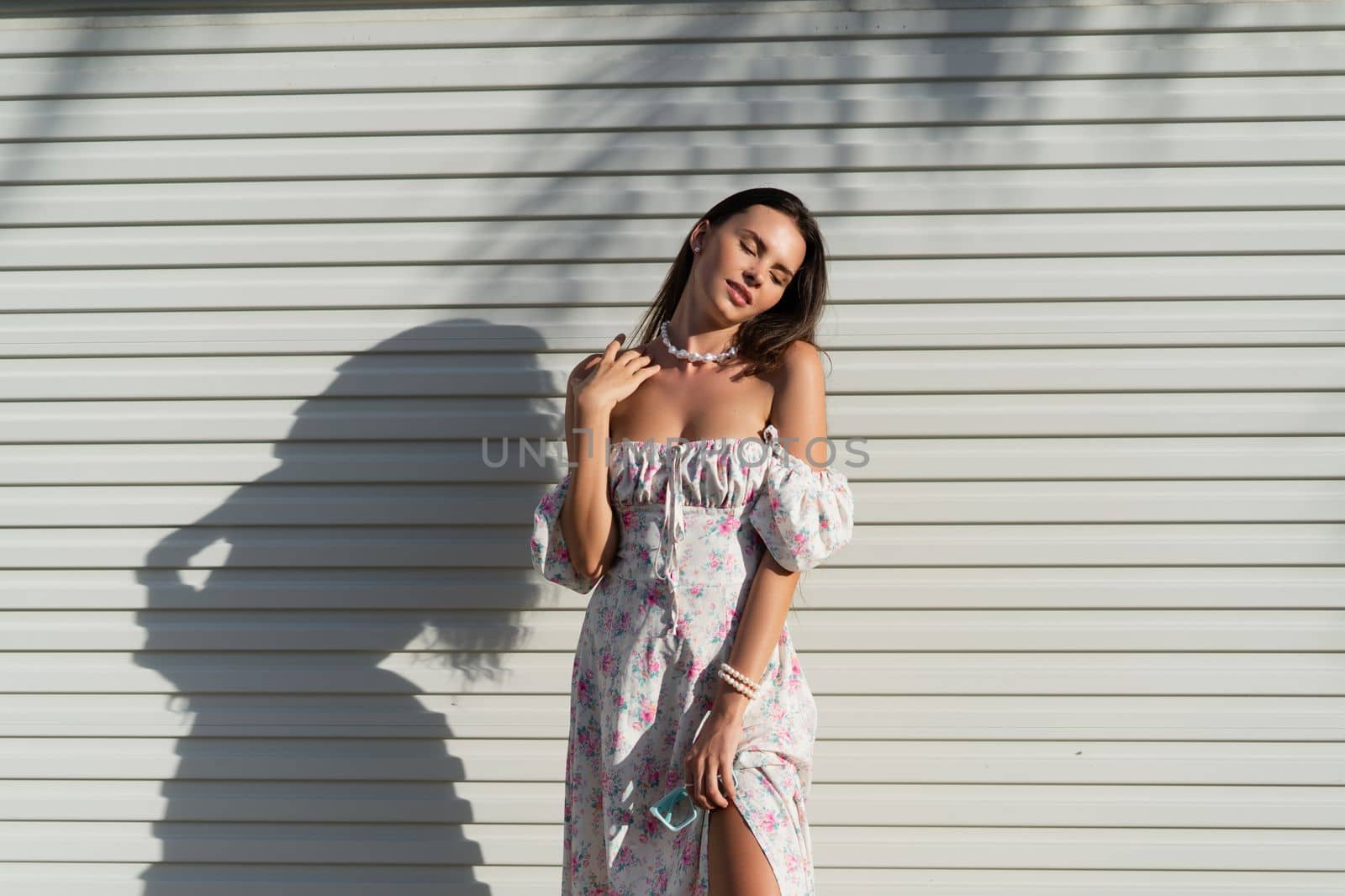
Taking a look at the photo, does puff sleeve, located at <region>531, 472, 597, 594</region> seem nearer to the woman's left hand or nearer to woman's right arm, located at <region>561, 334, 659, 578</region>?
woman's right arm, located at <region>561, 334, 659, 578</region>

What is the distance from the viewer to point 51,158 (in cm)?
298

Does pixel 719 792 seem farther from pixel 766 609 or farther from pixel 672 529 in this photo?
pixel 672 529

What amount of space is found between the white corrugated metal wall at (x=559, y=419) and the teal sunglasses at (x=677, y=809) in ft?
2.64

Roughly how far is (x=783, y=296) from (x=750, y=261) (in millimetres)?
205

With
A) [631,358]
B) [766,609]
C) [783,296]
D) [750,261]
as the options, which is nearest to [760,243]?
[750,261]

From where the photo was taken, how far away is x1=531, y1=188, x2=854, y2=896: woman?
2129 mm

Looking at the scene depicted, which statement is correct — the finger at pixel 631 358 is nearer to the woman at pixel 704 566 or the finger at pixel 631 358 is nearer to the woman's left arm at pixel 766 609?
the woman at pixel 704 566

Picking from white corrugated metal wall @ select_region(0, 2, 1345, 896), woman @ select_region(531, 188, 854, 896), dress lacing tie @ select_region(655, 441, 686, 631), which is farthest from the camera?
white corrugated metal wall @ select_region(0, 2, 1345, 896)

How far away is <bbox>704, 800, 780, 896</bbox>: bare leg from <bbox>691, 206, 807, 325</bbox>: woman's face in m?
1.01

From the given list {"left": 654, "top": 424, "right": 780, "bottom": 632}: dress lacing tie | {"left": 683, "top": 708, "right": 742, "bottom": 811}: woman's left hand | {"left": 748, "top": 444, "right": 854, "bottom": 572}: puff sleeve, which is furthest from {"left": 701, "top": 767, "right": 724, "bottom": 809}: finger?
{"left": 748, "top": 444, "right": 854, "bottom": 572}: puff sleeve

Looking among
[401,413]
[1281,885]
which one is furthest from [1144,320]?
[401,413]

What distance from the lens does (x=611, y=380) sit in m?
2.31

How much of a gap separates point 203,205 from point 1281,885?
3.35m

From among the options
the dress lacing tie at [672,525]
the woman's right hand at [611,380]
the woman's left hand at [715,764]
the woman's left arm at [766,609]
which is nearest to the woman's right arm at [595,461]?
the woman's right hand at [611,380]
